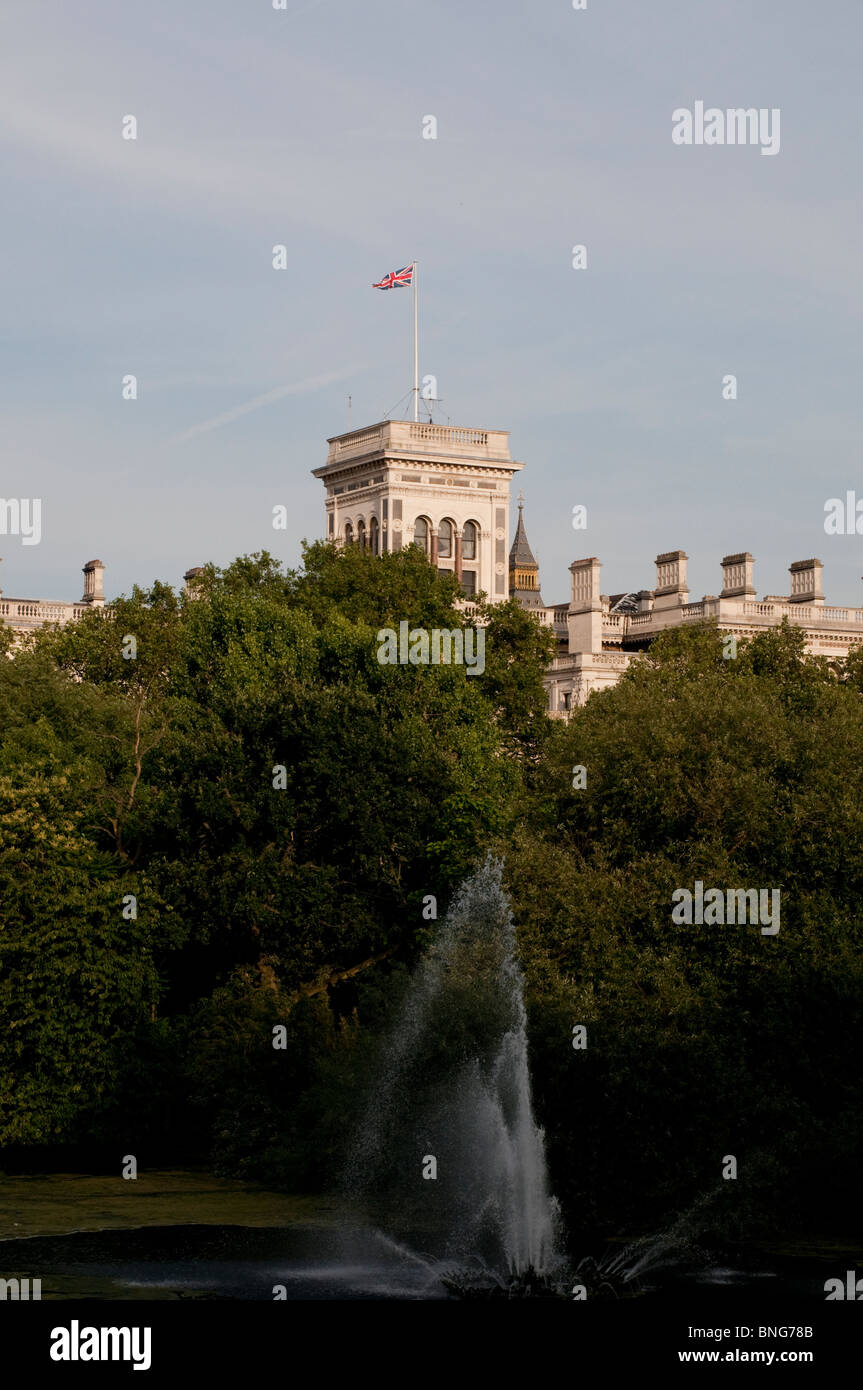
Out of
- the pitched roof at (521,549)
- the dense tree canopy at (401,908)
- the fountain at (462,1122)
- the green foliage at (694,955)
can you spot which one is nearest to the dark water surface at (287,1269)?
the fountain at (462,1122)

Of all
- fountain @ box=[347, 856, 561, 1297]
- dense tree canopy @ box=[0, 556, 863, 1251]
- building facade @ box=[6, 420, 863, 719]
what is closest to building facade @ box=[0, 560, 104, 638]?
building facade @ box=[6, 420, 863, 719]

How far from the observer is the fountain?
3866cm

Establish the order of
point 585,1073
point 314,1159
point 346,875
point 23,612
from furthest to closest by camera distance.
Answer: point 23,612 < point 346,875 < point 314,1159 < point 585,1073

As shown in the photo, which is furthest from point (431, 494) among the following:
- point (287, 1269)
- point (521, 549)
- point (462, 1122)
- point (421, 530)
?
A: point (287, 1269)

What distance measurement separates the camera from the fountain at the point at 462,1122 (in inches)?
1522

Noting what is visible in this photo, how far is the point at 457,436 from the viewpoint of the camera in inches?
4688

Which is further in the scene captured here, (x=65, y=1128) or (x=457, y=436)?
(x=457, y=436)

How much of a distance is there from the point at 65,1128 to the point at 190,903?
20.4 feet

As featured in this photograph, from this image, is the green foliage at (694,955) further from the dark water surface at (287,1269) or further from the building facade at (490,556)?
the building facade at (490,556)
